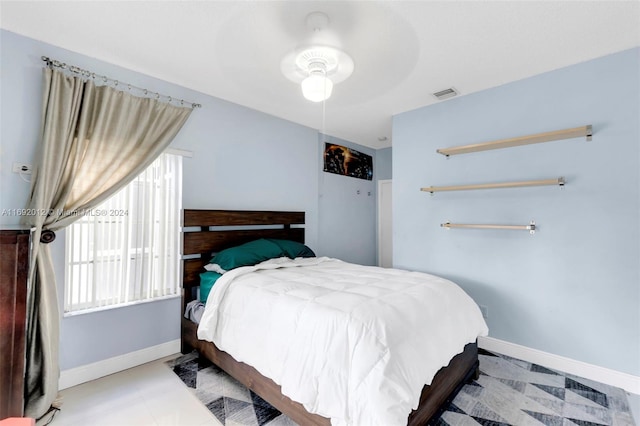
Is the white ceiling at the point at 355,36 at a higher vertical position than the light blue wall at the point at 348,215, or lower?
higher

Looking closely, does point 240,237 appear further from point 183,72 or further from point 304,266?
point 183,72

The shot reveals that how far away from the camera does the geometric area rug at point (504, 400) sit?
184 cm

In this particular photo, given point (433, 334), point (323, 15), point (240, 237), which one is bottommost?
point (433, 334)

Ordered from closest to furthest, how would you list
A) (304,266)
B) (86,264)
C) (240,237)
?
(86,264) < (304,266) < (240,237)

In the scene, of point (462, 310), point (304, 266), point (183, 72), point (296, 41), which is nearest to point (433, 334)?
point (462, 310)

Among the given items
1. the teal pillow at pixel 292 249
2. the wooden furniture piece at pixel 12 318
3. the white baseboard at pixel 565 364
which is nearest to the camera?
the wooden furniture piece at pixel 12 318

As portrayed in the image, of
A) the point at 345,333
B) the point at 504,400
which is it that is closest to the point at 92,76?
the point at 345,333

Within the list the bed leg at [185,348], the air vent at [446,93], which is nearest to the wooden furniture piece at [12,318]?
the bed leg at [185,348]

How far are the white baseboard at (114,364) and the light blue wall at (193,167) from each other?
0.04 metres

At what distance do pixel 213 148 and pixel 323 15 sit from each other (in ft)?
5.83

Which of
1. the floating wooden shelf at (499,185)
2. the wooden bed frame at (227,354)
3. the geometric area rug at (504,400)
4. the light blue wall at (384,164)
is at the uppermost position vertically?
the light blue wall at (384,164)

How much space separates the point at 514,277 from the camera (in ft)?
8.98

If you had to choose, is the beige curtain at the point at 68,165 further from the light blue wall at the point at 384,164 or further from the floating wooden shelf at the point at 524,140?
the light blue wall at the point at 384,164

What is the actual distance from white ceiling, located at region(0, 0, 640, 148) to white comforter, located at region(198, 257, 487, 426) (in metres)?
1.73
